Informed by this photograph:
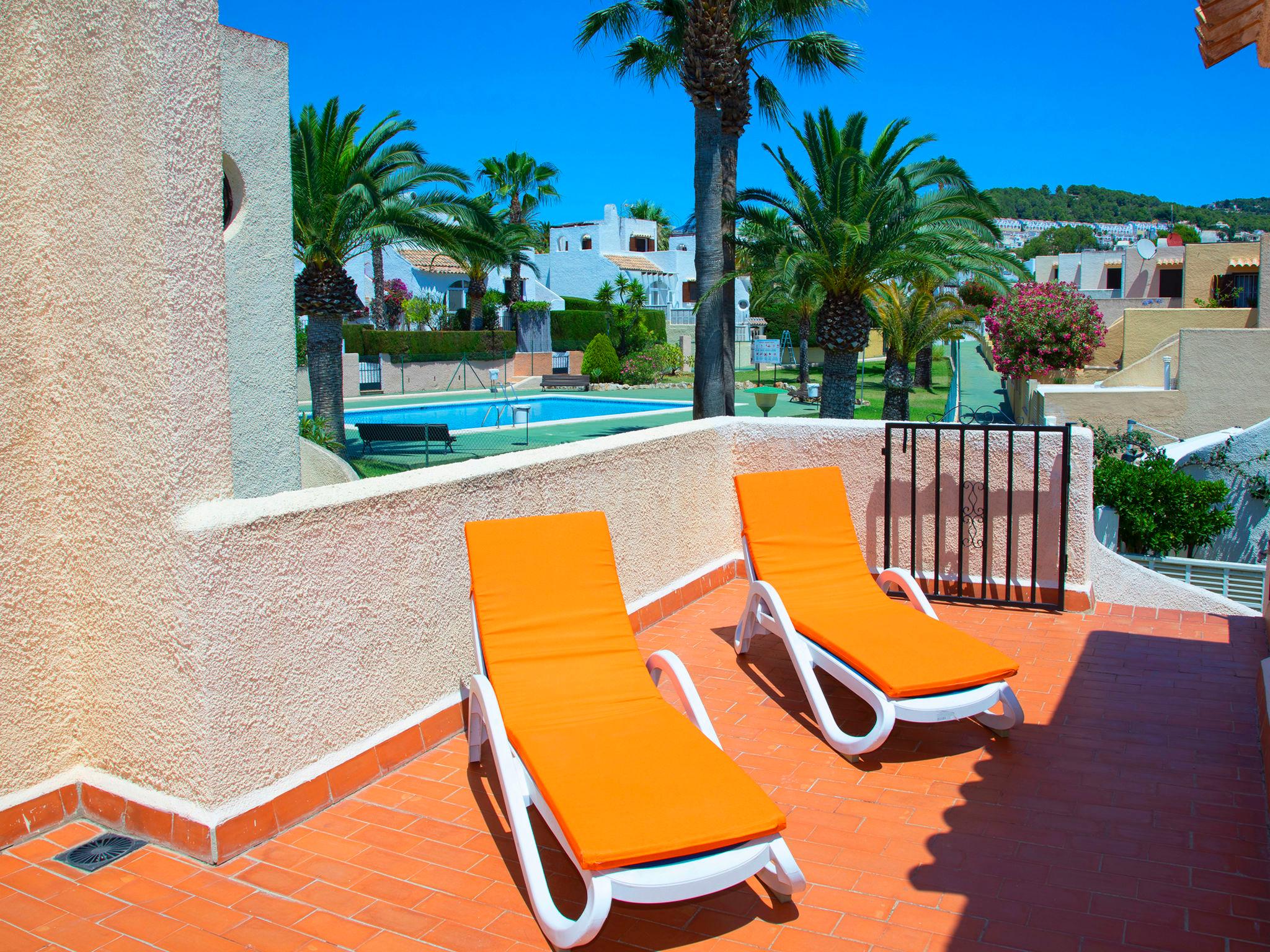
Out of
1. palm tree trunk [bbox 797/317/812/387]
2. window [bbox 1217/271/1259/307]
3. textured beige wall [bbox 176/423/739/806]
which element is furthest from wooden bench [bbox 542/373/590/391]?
textured beige wall [bbox 176/423/739/806]

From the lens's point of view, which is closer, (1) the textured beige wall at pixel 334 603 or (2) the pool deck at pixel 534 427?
(1) the textured beige wall at pixel 334 603

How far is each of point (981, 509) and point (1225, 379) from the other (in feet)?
43.3

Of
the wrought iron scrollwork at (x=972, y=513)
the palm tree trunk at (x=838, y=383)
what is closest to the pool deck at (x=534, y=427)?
the palm tree trunk at (x=838, y=383)

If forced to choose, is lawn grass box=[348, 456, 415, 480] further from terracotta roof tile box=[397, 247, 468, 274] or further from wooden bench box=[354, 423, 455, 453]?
terracotta roof tile box=[397, 247, 468, 274]

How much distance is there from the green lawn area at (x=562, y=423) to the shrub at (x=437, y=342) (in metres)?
2.55

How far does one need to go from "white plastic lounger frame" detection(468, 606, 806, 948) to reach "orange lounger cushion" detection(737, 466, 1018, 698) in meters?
1.34

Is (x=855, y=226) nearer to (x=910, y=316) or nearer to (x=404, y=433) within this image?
(x=404, y=433)

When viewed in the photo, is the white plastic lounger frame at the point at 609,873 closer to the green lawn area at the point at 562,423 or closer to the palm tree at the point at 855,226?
the green lawn area at the point at 562,423

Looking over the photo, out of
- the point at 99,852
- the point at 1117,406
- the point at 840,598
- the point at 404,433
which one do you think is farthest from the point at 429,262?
the point at 99,852

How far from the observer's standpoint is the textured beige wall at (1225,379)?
1733cm

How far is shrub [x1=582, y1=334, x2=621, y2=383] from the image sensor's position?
3941cm

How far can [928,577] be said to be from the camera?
739 centimetres

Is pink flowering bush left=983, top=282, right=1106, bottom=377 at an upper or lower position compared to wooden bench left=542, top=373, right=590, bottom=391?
upper

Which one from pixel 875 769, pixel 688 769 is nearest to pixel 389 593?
pixel 688 769
